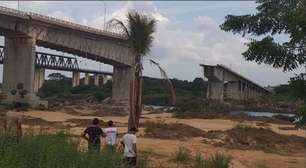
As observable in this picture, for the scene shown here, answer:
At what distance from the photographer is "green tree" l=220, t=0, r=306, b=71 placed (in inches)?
440

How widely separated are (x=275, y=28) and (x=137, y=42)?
1371 centimetres

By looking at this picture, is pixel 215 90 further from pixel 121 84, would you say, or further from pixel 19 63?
pixel 19 63

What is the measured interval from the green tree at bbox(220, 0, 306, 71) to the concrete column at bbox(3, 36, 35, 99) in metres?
58.7

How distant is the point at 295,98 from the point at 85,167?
3.94 meters

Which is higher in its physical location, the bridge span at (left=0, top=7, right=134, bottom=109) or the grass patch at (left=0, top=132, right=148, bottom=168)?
the bridge span at (left=0, top=7, right=134, bottom=109)

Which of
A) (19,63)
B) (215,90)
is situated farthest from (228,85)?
(19,63)

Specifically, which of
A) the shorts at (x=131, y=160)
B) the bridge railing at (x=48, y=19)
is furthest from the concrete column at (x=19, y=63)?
the shorts at (x=131, y=160)

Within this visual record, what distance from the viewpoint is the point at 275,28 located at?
12250mm

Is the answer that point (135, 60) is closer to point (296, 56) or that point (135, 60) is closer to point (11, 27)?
point (296, 56)

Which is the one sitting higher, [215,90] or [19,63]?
[19,63]

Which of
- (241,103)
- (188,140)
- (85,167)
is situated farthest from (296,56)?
(241,103)

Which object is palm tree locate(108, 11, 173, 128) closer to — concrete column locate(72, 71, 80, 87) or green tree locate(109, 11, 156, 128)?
green tree locate(109, 11, 156, 128)

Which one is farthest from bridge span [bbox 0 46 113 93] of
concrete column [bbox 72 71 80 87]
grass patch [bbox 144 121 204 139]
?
grass patch [bbox 144 121 204 139]

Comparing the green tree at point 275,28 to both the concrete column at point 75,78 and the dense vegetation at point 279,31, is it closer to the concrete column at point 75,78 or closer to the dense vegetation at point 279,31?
the dense vegetation at point 279,31
